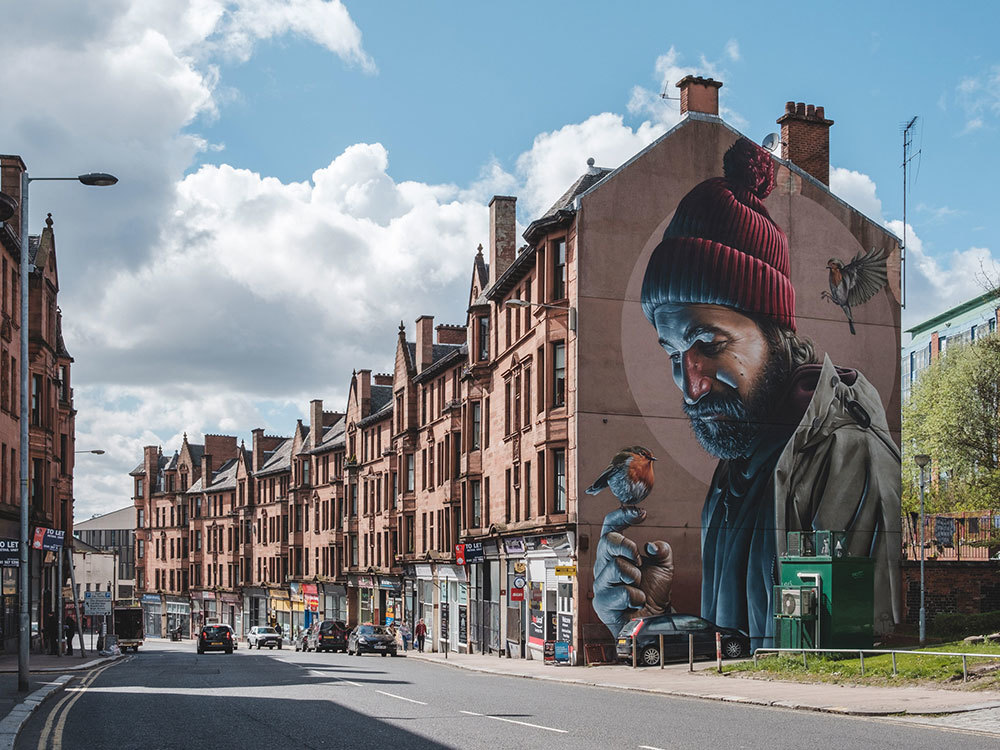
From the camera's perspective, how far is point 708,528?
134 ft

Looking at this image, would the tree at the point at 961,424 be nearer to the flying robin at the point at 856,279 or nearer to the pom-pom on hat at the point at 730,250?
the flying robin at the point at 856,279

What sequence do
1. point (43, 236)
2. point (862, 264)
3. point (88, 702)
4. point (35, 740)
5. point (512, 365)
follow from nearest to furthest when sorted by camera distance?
1. point (35, 740)
2. point (88, 702)
3. point (862, 264)
4. point (512, 365)
5. point (43, 236)

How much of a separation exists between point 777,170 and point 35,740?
3387 cm

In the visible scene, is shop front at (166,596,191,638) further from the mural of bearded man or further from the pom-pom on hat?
the pom-pom on hat

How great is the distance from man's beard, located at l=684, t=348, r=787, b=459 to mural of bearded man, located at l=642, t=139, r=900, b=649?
0.04 meters

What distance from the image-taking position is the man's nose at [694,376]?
136ft

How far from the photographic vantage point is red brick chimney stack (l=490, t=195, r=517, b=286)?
53062 mm

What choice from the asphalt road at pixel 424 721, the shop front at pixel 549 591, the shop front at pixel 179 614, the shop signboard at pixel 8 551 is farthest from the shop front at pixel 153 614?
the asphalt road at pixel 424 721

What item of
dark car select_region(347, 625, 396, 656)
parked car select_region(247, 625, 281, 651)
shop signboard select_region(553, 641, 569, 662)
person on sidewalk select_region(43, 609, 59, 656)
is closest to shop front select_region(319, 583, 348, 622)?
parked car select_region(247, 625, 281, 651)

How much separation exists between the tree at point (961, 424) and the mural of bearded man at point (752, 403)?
6.24m

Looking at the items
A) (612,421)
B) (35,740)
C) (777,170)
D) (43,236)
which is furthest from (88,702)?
(43,236)

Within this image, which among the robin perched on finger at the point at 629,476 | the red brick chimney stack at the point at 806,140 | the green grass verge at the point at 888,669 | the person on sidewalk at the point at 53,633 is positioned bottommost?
the person on sidewalk at the point at 53,633

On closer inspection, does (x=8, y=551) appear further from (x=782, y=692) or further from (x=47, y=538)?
(x=782, y=692)

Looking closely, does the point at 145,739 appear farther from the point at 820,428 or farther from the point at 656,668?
the point at 820,428
